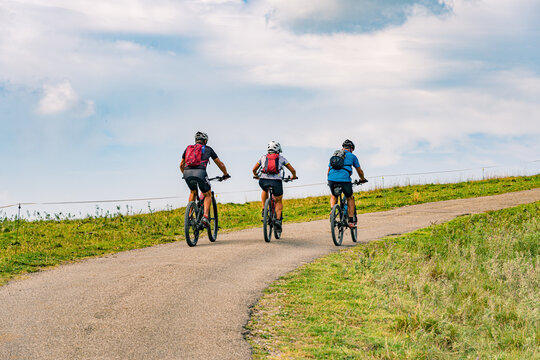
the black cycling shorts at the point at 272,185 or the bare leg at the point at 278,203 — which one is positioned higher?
the black cycling shorts at the point at 272,185

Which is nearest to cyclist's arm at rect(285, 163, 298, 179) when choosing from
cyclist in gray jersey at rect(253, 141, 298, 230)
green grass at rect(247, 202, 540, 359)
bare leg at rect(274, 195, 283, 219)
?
cyclist in gray jersey at rect(253, 141, 298, 230)

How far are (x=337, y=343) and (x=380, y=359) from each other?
1.85ft

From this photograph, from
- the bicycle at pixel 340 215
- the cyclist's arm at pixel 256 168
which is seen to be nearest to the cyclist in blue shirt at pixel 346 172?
the bicycle at pixel 340 215

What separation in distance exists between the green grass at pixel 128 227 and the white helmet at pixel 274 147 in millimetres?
4369

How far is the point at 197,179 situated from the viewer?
12703mm

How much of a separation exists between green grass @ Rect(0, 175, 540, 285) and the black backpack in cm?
534

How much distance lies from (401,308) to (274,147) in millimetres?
5918

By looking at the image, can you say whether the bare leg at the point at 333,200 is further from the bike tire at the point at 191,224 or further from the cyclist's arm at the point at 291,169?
the bike tire at the point at 191,224

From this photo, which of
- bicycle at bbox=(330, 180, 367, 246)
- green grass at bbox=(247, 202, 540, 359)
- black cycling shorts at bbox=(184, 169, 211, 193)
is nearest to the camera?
green grass at bbox=(247, 202, 540, 359)

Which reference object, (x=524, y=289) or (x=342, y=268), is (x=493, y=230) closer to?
(x=524, y=289)

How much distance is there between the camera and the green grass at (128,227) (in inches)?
506

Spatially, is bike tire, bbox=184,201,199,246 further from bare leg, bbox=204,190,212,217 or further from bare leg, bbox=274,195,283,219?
bare leg, bbox=274,195,283,219

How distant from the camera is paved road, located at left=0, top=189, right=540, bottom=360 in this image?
20.4ft

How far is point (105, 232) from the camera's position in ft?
58.9
